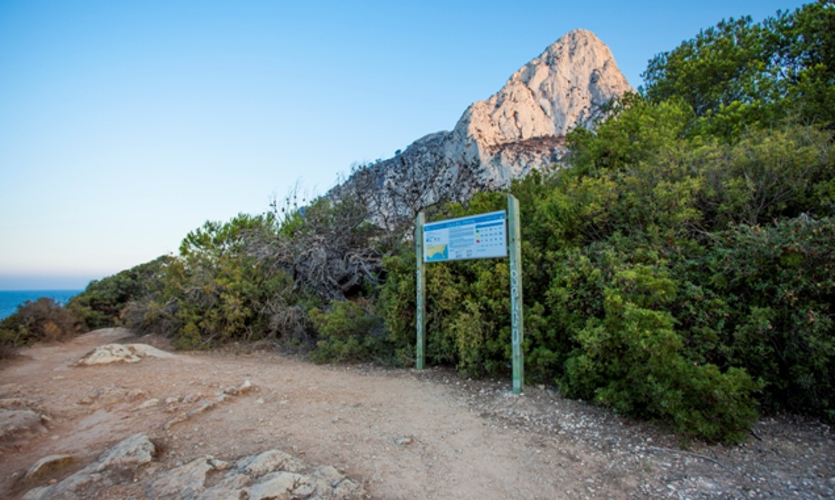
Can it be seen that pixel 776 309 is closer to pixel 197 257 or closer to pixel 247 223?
pixel 197 257

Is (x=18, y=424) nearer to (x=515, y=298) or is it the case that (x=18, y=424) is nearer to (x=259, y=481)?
(x=259, y=481)

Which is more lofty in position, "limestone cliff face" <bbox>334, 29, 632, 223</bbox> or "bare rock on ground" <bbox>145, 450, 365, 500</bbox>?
"limestone cliff face" <bbox>334, 29, 632, 223</bbox>

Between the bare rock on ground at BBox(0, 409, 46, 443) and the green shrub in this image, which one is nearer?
the bare rock on ground at BBox(0, 409, 46, 443)

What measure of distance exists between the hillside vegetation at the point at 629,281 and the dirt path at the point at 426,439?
1.09 feet

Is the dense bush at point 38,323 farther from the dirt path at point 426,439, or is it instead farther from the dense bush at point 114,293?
Answer: the dirt path at point 426,439

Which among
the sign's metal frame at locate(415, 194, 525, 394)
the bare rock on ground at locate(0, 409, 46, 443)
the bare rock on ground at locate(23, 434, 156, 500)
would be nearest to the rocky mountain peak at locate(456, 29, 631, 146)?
the sign's metal frame at locate(415, 194, 525, 394)

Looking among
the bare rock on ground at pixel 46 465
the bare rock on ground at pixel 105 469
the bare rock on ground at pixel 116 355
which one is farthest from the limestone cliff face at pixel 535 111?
the bare rock on ground at pixel 46 465

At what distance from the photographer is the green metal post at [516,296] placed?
5027 millimetres

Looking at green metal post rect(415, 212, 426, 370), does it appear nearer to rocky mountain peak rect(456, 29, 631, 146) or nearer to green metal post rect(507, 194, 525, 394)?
green metal post rect(507, 194, 525, 394)

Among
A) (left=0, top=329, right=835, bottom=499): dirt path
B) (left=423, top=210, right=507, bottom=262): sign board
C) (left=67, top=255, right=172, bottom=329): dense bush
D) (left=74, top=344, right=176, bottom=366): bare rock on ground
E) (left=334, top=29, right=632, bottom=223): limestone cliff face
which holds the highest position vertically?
(left=334, top=29, right=632, bottom=223): limestone cliff face

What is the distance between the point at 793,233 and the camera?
399cm

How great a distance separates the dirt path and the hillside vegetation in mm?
332

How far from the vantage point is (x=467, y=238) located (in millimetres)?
5922

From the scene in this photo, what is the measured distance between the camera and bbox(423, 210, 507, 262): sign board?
219 inches
